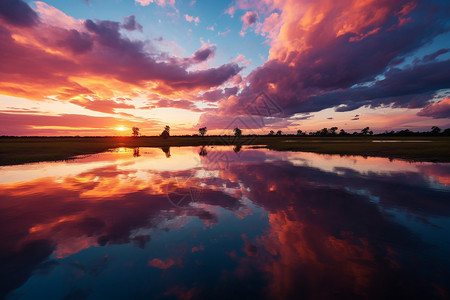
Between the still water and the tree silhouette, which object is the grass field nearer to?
the still water

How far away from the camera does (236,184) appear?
16.4 metres

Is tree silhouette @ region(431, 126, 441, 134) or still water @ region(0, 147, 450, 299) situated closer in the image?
still water @ region(0, 147, 450, 299)

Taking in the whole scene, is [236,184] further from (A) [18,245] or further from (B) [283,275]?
(A) [18,245]

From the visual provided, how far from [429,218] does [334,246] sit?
662 centimetres

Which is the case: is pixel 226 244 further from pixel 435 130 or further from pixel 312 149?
pixel 435 130

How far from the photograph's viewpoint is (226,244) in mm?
7324

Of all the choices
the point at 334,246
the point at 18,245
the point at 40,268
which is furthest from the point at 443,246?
the point at 18,245

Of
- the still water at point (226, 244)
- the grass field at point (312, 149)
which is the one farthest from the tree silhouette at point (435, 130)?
the still water at point (226, 244)

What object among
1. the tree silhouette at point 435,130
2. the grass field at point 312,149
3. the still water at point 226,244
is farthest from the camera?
the tree silhouette at point 435,130

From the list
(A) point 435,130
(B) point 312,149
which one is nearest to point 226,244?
(B) point 312,149

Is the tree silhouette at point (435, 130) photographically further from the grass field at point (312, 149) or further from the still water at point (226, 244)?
the still water at point (226, 244)

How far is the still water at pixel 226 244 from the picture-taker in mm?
5277

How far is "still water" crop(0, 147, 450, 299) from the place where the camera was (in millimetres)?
5277

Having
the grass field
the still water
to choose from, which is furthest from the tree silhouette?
the still water
